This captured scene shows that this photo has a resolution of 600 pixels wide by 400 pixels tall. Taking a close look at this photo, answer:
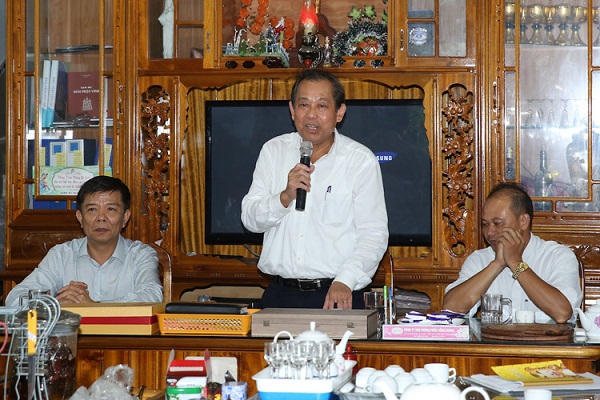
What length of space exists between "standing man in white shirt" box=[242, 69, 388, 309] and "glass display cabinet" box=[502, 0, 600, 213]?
111cm

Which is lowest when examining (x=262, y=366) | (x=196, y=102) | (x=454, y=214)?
(x=262, y=366)

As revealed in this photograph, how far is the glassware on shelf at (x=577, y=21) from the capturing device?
4.22 meters

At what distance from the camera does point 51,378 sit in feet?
6.78

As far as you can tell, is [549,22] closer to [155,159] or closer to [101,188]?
[155,159]

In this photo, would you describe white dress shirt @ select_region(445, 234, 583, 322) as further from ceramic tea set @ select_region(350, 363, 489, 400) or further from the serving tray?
ceramic tea set @ select_region(350, 363, 489, 400)

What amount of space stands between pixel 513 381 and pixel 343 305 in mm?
916

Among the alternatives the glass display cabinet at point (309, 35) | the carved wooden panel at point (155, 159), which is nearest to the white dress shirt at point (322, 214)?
the glass display cabinet at point (309, 35)

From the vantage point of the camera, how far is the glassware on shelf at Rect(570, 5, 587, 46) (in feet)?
13.8

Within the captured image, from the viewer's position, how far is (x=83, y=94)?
4547 mm

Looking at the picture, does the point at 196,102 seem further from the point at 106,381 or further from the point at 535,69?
the point at 106,381

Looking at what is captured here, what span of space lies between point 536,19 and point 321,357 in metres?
2.84

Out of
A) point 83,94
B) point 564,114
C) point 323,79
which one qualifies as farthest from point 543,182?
point 83,94

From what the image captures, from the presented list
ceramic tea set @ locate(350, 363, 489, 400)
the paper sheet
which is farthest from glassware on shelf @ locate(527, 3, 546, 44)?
ceramic tea set @ locate(350, 363, 489, 400)

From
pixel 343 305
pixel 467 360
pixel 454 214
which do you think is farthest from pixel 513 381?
pixel 454 214
